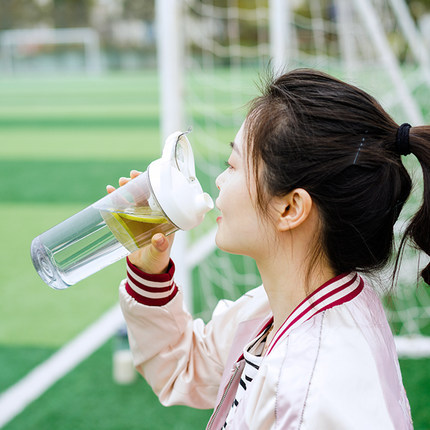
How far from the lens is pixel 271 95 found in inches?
43.4

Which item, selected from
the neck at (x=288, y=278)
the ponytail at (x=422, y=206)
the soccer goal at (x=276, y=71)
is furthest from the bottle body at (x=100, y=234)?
the ponytail at (x=422, y=206)

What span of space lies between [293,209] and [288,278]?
12 centimetres

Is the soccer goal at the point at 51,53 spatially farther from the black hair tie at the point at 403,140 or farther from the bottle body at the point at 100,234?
the black hair tie at the point at 403,140

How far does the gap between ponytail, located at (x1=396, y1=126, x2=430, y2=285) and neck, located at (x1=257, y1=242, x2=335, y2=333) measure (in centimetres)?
17

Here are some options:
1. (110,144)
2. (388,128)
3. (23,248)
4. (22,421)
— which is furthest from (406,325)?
(110,144)

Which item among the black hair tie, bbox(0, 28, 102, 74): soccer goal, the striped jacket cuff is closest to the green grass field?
the striped jacket cuff

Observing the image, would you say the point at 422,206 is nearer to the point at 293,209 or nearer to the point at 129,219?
the point at 293,209

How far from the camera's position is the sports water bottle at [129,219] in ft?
3.56

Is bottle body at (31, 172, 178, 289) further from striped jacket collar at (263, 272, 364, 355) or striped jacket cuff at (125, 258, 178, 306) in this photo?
striped jacket collar at (263, 272, 364, 355)

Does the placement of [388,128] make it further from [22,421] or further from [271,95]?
[22,421]

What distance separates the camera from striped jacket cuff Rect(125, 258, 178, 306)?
1.27m

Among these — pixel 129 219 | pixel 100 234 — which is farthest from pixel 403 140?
pixel 100 234

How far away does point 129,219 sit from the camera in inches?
46.6

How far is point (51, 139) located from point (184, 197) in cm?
850
